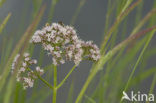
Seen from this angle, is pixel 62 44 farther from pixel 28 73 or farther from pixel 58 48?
pixel 28 73

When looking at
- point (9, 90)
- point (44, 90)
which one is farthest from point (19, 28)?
point (9, 90)

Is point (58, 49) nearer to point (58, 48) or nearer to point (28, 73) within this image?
point (58, 48)

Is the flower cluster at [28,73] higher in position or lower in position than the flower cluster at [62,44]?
lower

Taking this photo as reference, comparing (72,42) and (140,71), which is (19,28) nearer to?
(72,42)

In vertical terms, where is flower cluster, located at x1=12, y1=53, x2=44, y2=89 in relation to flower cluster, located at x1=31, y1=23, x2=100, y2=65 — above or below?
below

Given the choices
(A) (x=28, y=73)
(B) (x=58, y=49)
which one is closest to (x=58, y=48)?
(B) (x=58, y=49)
